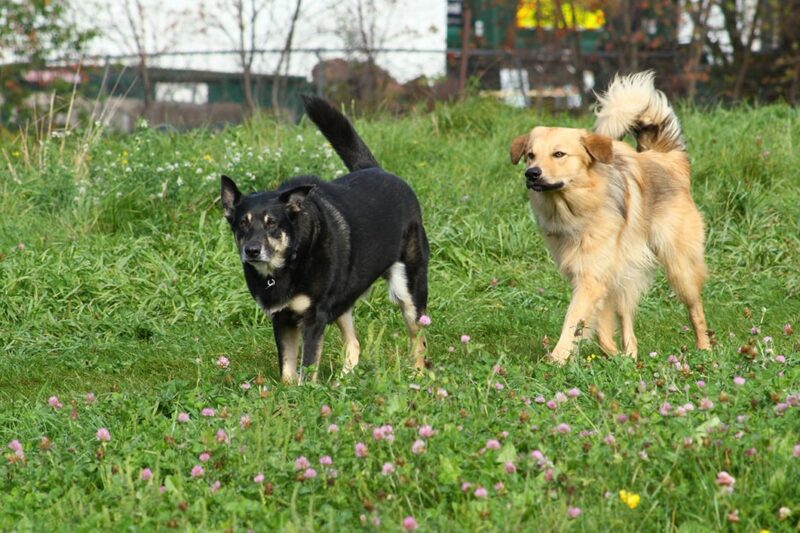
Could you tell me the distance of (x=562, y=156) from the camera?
5648 millimetres

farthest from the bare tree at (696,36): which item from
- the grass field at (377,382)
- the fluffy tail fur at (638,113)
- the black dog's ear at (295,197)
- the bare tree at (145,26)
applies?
the black dog's ear at (295,197)

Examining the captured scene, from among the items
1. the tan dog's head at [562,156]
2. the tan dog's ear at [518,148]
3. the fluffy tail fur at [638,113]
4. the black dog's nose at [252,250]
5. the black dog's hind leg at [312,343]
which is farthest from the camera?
the fluffy tail fur at [638,113]

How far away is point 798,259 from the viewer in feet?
27.2

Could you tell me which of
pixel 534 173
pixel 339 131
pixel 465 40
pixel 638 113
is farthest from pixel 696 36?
pixel 534 173

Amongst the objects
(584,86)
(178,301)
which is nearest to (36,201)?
(178,301)

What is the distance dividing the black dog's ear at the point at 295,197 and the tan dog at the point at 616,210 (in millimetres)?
1142

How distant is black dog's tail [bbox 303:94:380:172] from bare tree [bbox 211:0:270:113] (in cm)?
858

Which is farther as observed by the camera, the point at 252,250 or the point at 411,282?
the point at 411,282

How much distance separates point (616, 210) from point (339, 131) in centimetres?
174

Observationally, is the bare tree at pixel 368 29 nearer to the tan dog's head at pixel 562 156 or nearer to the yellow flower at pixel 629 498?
the tan dog's head at pixel 562 156

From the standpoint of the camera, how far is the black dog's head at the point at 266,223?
5.23 meters

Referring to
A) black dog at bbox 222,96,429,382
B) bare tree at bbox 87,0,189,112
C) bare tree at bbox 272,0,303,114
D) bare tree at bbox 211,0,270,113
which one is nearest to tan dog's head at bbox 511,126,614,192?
black dog at bbox 222,96,429,382

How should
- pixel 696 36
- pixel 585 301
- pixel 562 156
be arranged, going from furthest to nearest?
pixel 696 36, pixel 585 301, pixel 562 156

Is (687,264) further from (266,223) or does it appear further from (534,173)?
(266,223)
